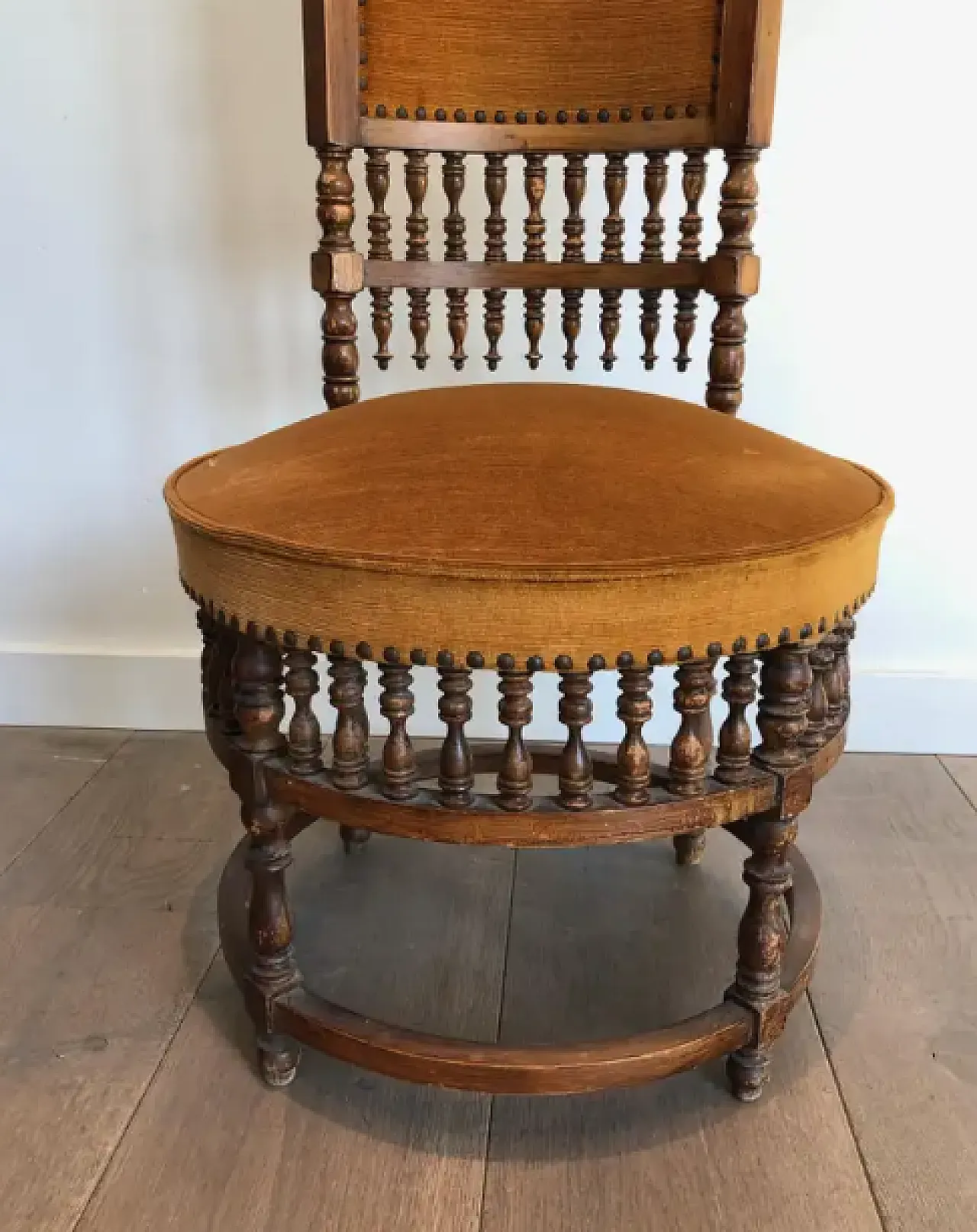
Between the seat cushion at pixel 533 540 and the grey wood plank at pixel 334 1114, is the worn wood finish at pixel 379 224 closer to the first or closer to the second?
the seat cushion at pixel 533 540

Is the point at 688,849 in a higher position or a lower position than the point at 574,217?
lower

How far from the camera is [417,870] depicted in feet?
4.00

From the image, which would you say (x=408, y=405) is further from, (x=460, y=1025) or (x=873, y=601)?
(x=873, y=601)

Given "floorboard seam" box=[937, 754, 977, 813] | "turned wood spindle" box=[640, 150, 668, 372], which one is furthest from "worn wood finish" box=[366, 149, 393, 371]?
"floorboard seam" box=[937, 754, 977, 813]

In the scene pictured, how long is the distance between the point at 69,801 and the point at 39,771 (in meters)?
0.11

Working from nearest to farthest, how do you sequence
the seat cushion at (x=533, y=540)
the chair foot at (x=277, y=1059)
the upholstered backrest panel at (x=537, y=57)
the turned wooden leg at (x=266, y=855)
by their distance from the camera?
the seat cushion at (x=533, y=540) < the turned wooden leg at (x=266, y=855) < the chair foot at (x=277, y=1059) < the upholstered backrest panel at (x=537, y=57)

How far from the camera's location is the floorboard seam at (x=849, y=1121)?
0.79 metres

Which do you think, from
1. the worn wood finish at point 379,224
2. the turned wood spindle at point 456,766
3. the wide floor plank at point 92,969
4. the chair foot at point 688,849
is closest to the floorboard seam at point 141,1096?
the wide floor plank at point 92,969

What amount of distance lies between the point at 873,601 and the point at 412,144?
84cm

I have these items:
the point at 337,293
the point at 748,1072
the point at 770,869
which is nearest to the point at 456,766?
the point at 770,869

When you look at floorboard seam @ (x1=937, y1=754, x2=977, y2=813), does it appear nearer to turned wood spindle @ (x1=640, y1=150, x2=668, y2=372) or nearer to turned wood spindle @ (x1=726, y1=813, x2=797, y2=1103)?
turned wood spindle @ (x1=726, y1=813, x2=797, y2=1103)

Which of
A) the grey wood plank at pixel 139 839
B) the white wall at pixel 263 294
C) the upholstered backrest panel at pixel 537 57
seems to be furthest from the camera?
the white wall at pixel 263 294

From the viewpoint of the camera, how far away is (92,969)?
1.05 m

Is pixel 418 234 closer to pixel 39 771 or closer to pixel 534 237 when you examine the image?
pixel 534 237
